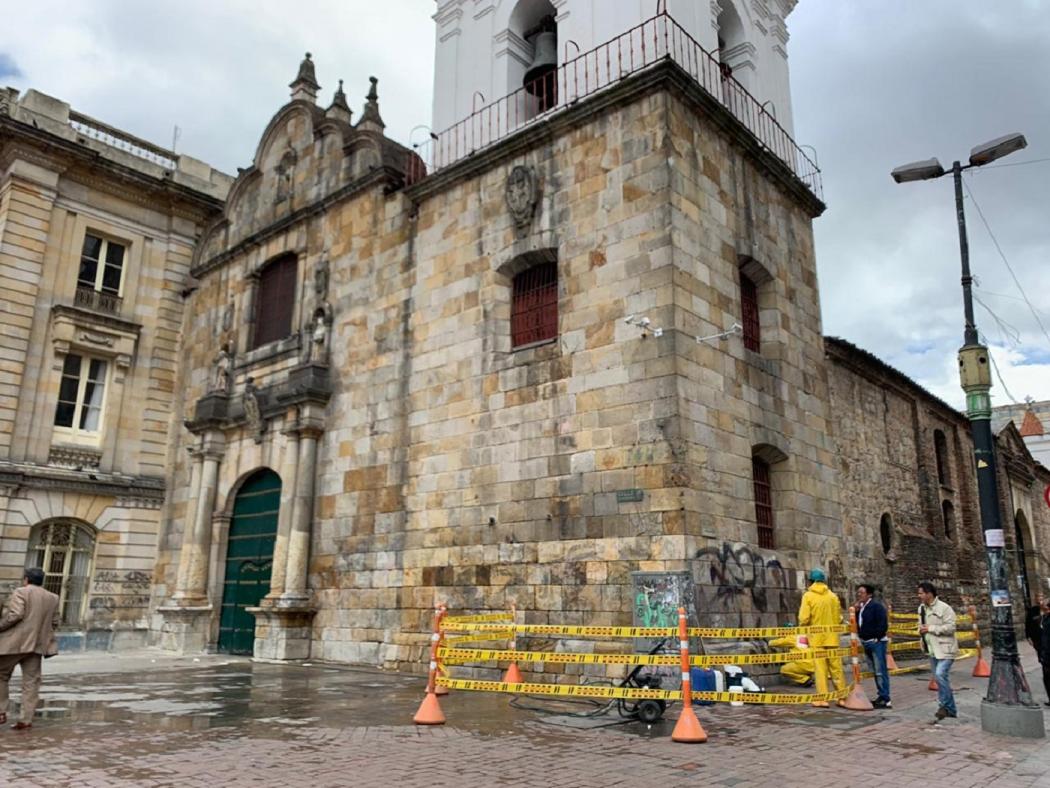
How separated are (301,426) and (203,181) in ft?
34.3

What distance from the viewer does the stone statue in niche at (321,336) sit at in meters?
16.1

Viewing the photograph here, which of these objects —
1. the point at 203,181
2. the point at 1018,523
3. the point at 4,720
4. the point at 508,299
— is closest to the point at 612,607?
the point at 508,299

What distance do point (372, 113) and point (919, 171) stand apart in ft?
37.2

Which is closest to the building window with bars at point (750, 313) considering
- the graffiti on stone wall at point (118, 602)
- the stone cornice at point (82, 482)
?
the stone cornice at point (82, 482)

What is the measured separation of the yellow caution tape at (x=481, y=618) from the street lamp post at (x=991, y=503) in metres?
5.93

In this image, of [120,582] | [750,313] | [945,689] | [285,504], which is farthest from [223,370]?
[945,689]

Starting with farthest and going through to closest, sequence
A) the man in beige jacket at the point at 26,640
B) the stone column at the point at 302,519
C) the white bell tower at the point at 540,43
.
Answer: the stone column at the point at 302,519 → the white bell tower at the point at 540,43 → the man in beige jacket at the point at 26,640

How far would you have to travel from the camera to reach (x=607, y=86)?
40.4ft

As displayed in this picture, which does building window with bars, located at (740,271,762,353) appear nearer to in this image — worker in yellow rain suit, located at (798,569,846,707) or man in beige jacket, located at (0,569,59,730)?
worker in yellow rain suit, located at (798,569,846,707)

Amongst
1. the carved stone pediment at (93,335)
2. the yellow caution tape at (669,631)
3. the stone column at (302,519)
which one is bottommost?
the yellow caution tape at (669,631)

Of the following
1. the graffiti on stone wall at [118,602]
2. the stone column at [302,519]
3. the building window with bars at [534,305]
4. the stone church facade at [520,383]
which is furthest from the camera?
the graffiti on stone wall at [118,602]

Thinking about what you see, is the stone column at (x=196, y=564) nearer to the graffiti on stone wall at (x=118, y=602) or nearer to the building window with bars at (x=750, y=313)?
the graffiti on stone wall at (x=118, y=602)

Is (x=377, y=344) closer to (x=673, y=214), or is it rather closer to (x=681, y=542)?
(x=673, y=214)

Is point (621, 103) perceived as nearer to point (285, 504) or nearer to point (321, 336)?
point (321, 336)
